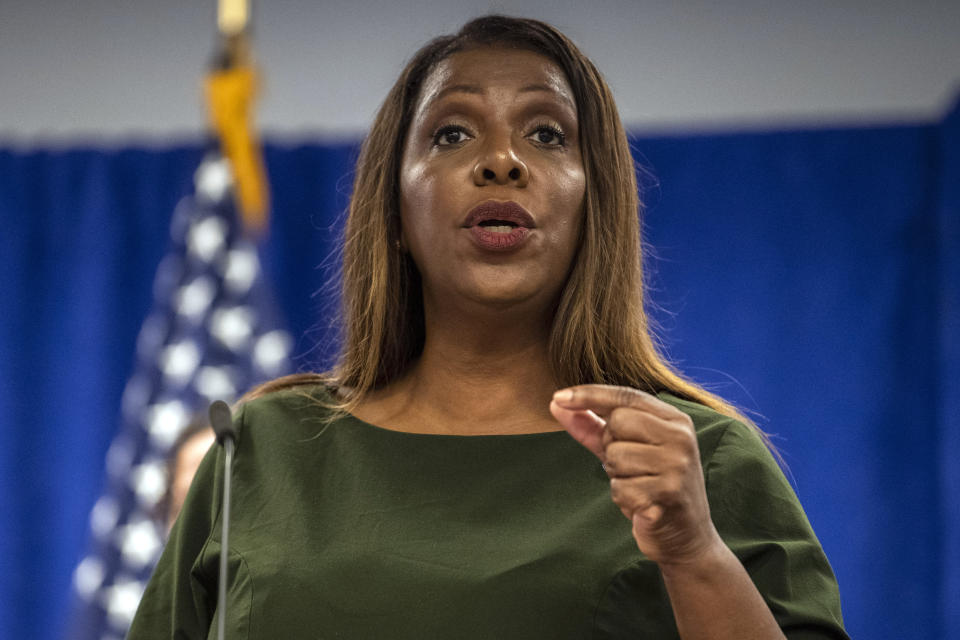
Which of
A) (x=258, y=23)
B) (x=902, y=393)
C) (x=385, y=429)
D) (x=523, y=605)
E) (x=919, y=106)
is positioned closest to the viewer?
(x=523, y=605)

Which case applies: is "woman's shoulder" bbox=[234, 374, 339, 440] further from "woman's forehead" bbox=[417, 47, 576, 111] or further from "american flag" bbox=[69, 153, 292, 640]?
"american flag" bbox=[69, 153, 292, 640]

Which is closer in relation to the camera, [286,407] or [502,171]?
[502,171]

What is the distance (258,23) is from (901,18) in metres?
2.06

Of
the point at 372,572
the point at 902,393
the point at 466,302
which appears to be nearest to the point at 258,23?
the point at 902,393

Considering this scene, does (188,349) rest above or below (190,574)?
above

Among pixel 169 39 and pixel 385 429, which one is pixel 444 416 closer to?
pixel 385 429

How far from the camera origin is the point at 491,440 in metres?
1.29

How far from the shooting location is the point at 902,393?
3381 mm

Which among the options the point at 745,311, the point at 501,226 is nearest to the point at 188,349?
the point at 745,311

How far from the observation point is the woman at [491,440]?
1.12 m

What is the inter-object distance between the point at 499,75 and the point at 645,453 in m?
0.61

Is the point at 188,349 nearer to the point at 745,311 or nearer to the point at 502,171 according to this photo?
the point at 745,311

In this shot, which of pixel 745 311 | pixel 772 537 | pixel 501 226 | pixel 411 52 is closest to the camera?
pixel 772 537

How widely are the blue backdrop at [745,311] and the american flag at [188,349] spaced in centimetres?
10
